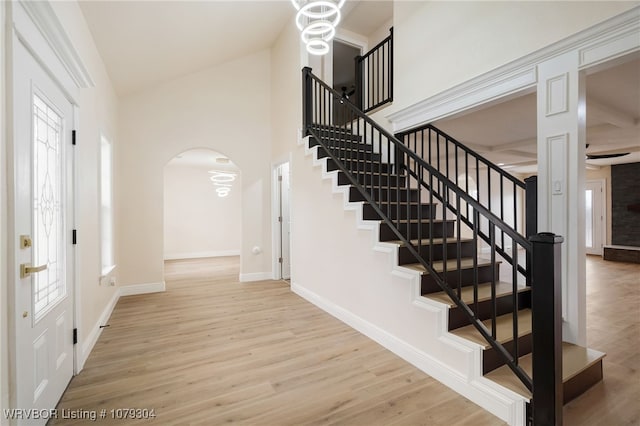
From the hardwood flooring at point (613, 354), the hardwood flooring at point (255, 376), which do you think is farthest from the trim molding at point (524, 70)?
the hardwood flooring at point (255, 376)

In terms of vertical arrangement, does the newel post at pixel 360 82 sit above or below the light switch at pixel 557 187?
above

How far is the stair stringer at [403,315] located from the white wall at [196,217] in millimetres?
5567

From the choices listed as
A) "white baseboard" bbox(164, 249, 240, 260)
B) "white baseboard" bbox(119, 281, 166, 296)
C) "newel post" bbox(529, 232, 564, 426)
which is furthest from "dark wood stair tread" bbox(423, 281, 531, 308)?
"white baseboard" bbox(164, 249, 240, 260)

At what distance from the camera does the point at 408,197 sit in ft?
8.64

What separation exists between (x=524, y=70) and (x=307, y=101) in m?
2.76

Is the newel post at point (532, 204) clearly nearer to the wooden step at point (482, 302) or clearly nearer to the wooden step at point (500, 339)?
the wooden step at point (482, 302)

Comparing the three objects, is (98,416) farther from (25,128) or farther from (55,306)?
(25,128)

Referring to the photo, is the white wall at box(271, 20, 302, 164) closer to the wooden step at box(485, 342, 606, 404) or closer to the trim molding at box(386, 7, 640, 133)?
the trim molding at box(386, 7, 640, 133)

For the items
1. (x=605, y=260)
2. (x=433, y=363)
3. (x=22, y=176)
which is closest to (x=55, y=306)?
(x=22, y=176)

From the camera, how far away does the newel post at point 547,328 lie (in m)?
1.69

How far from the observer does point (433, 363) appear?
238 cm

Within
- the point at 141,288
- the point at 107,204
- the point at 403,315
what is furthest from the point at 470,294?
the point at 141,288

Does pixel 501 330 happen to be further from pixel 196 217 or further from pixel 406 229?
pixel 196 217

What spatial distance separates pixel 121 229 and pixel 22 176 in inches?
138
